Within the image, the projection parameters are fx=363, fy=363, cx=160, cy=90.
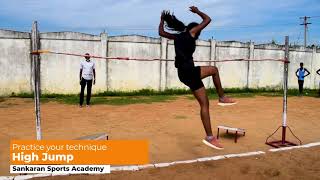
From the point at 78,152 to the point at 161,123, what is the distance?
13.1 ft

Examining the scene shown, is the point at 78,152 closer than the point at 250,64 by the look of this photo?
Yes

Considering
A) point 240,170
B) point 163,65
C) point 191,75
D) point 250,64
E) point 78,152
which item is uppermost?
point 250,64

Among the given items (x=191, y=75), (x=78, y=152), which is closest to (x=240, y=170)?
(x=191, y=75)

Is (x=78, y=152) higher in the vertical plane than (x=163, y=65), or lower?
lower

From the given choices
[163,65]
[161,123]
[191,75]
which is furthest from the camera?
[163,65]

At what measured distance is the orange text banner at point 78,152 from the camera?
487 cm

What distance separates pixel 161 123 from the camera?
28.7 feet

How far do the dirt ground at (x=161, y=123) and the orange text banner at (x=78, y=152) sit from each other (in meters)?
0.36

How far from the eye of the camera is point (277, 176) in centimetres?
471

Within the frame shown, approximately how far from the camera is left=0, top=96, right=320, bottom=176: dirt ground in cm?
651

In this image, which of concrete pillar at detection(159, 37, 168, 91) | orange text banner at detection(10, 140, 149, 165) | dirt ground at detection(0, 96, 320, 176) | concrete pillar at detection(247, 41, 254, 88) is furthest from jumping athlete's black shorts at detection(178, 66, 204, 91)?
concrete pillar at detection(247, 41, 254, 88)

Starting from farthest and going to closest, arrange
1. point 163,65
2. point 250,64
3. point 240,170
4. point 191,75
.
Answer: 1. point 250,64
2. point 163,65
3. point 191,75
4. point 240,170

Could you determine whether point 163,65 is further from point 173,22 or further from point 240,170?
point 240,170

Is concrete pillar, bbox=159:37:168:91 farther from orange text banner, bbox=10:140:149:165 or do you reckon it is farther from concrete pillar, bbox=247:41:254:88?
orange text banner, bbox=10:140:149:165
